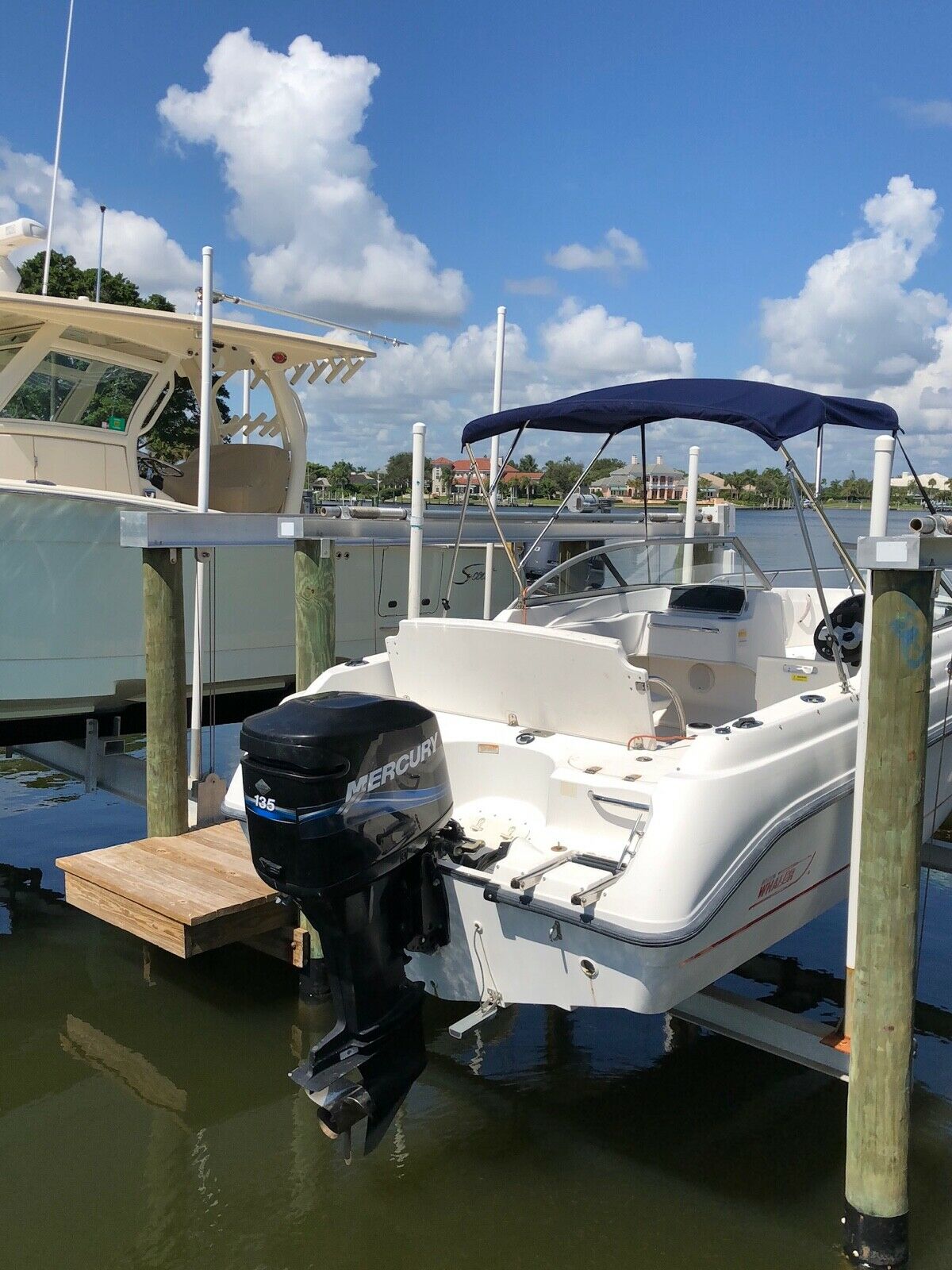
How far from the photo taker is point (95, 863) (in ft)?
18.2

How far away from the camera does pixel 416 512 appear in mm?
5816

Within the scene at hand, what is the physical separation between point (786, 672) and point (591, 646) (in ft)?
4.83

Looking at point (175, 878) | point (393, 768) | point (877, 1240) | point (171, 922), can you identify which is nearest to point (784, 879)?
point (877, 1240)

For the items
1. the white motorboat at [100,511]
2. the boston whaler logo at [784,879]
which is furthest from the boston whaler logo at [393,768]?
the white motorboat at [100,511]

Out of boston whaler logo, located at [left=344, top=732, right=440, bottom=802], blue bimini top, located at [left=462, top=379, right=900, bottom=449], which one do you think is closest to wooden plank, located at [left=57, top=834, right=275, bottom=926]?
boston whaler logo, located at [left=344, top=732, right=440, bottom=802]

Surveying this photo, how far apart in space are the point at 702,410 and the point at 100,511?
15.0ft

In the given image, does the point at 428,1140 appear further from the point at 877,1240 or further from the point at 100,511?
the point at 100,511

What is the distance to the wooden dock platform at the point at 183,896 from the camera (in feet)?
16.4

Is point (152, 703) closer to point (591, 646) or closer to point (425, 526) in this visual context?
point (425, 526)

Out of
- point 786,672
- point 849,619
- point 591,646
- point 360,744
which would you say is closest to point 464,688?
point 591,646

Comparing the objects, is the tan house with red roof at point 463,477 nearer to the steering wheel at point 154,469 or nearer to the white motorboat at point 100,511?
the white motorboat at point 100,511

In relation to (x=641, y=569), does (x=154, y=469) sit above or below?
above

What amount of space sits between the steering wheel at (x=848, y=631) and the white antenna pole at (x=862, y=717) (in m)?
1.24

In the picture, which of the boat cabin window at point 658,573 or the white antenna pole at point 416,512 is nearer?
the white antenna pole at point 416,512
